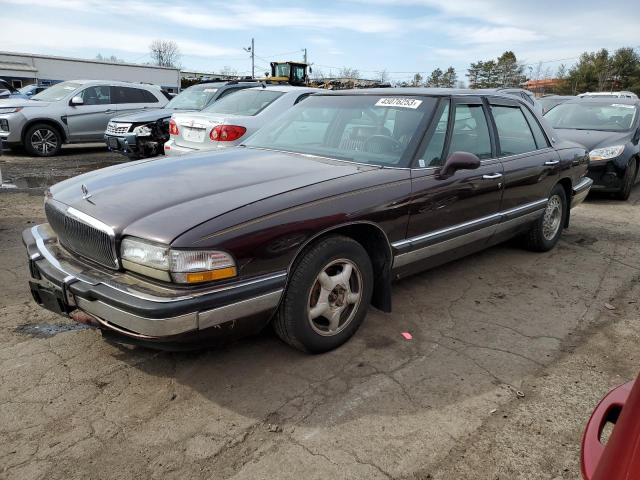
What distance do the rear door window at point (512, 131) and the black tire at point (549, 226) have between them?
67cm

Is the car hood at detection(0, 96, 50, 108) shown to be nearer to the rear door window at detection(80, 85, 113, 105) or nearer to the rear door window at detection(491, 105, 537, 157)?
the rear door window at detection(80, 85, 113, 105)

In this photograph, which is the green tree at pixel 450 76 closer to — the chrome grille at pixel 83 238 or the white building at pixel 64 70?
the white building at pixel 64 70

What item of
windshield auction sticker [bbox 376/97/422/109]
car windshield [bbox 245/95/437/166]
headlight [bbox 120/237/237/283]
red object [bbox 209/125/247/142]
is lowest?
headlight [bbox 120/237/237/283]

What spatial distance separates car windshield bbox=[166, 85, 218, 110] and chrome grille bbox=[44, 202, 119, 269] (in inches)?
305

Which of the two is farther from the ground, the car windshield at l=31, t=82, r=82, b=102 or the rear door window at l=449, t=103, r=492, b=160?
the car windshield at l=31, t=82, r=82, b=102

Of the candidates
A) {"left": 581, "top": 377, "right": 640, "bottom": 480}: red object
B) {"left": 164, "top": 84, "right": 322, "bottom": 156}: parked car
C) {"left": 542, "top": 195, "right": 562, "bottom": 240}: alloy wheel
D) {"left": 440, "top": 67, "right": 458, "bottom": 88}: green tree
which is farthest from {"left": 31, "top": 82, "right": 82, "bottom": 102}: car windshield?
{"left": 440, "top": 67, "right": 458, "bottom": 88}: green tree

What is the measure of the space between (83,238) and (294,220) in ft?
3.84

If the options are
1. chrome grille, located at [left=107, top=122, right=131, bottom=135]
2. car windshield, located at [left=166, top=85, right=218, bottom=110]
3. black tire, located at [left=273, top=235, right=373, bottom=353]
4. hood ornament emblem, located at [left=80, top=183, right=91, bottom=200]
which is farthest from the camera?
car windshield, located at [left=166, top=85, right=218, bottom=110]

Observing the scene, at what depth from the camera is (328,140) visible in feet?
12.4

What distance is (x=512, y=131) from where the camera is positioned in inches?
175

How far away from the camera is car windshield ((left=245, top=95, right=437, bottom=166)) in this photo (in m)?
3.50

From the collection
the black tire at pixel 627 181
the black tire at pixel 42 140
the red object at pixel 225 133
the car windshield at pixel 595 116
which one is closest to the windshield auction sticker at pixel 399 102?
the red object at pixel 225 133

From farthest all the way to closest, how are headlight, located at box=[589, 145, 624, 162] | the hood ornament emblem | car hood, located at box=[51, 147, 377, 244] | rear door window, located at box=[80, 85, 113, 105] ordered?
rear door window, located at box=[80, 85, 113, 105]
headlight, located at box=[589, 145, 624, 162]
the hood ornament emblem
car hood, located at box=[51, 147, 377, 244]

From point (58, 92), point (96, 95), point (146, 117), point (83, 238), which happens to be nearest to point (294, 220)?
point (83, 238)
